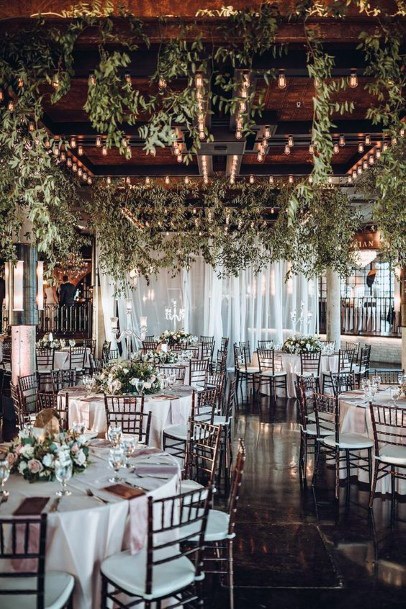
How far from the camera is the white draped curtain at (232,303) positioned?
16.7 meters

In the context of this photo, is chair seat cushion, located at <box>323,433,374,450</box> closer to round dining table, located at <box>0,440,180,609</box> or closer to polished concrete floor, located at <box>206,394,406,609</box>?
polished concrete floor, located at <box>206,394,406,609</box>

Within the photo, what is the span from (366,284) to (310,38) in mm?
16371

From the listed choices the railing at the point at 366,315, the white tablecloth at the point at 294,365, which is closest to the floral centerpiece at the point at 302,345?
the white tablecloth at the point at 294,365

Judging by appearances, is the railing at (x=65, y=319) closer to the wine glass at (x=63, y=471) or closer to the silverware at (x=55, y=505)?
the wine glass at (x=63, y=471)

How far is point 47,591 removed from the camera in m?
2.73

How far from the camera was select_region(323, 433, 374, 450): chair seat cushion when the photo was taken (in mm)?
5617

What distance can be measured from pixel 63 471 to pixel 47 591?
0.69m

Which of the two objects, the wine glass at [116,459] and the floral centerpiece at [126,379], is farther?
the floral centerpiece at [126,379]

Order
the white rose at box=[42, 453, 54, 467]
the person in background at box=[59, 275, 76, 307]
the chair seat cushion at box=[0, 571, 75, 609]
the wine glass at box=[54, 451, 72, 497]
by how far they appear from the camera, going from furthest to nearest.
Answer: the person in background at box=[59, 275, 76, 307] → the white rose at box=[42, 453, 54, 467] → the wine glass at box=[54, 451, 72, 497] → the chair seat cushion at box=[0, 571, 75, 609]

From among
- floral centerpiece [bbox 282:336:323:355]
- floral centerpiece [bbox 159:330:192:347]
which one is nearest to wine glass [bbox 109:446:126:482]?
floral centerpiece [bbox 282:336:323:355]

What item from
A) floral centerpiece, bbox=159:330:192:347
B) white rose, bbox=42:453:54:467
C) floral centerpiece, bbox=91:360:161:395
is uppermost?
floral centerpiece, bbox=159:330:192:347

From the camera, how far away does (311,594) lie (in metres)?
3.67

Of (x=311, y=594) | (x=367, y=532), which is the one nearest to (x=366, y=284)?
(x=367, y=532)

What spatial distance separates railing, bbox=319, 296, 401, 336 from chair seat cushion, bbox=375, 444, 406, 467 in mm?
12813
